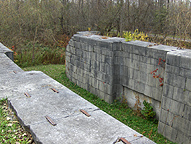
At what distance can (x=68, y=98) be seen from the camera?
3.96 meters

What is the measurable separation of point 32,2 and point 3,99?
15.1 metres

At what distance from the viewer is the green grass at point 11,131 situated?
2946 mm

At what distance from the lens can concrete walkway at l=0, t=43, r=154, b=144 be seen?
108 inches

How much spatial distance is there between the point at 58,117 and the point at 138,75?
13.6 feet

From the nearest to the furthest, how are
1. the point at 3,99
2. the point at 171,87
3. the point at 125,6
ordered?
1. the point at 3,99
2. the point at 171,87
3. the point at 125,6

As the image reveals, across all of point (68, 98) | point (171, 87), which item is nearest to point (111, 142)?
point (68, 98)

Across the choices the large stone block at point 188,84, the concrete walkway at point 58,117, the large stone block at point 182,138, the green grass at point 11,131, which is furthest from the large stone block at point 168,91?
the green grass at point 11,131

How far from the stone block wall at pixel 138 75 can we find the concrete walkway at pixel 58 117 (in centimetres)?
256

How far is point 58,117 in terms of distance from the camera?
3.24 m

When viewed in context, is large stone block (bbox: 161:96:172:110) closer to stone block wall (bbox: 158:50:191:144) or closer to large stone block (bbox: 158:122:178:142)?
stone block wall (bbox: 158:50:191:144)

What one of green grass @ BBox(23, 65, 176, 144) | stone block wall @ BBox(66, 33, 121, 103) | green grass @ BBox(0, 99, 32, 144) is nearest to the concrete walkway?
green grass @ BBox(0, 99, 32, 144)

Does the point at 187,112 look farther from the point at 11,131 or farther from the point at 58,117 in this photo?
the point at 11,131

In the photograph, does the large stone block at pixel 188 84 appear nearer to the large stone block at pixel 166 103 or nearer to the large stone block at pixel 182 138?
the large stone block at pixel 166 103

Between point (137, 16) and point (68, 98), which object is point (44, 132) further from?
point (137, 16)
